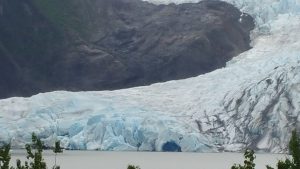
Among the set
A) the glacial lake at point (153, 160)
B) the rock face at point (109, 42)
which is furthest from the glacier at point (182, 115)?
the rock face at point (109, 42)

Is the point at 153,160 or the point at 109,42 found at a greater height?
the point at 109,42

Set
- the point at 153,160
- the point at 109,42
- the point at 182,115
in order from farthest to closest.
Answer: the point at 109,42
the point at 182,115
the point at 153,160

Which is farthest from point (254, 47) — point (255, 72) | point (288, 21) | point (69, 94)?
point (69, 94)

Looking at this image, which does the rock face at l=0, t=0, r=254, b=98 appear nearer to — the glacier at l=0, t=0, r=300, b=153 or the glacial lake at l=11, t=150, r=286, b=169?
the glacier at l=0, t=0, r=300, b=153

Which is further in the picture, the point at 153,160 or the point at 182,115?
the point at 182,115

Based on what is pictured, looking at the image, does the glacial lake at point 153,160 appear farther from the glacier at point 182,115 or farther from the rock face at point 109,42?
the rock face at point 109,42

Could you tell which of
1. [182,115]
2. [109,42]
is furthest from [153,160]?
[109,42]

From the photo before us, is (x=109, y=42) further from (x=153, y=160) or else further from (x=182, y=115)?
(x=153, y=160)

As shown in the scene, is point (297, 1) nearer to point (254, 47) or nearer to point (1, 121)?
point (254, 47)
